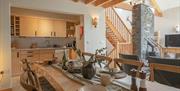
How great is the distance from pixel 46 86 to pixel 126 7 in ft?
21.5

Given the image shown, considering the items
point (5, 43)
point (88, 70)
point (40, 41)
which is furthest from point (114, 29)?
point (88, 70)

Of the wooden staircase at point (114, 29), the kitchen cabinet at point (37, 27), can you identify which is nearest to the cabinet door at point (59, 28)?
the kitchen cabinet at point (37, 27)

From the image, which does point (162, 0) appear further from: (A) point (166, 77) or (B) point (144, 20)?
(A) point (166, 77)

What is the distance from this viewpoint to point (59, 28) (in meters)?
7.43

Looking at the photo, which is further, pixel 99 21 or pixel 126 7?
pixel 126 7

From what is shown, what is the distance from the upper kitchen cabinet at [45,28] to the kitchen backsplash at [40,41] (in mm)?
256

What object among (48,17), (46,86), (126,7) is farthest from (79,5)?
(46,86)

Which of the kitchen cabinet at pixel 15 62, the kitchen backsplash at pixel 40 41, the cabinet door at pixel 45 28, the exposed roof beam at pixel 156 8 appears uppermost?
the exposed roof beam at pixel 156 8

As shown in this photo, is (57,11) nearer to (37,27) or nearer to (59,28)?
(37,27)

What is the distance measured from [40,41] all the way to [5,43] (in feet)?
9.39

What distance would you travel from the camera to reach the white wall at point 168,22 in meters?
9.33

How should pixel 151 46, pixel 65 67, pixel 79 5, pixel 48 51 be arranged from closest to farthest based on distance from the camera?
pixel 65 67
pixel 79 5
pixel 151 46
pixel 48 51

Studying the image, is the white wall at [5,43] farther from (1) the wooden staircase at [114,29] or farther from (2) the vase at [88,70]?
(1) the wooden staircase at [114,29]

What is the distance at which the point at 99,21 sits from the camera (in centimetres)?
635
